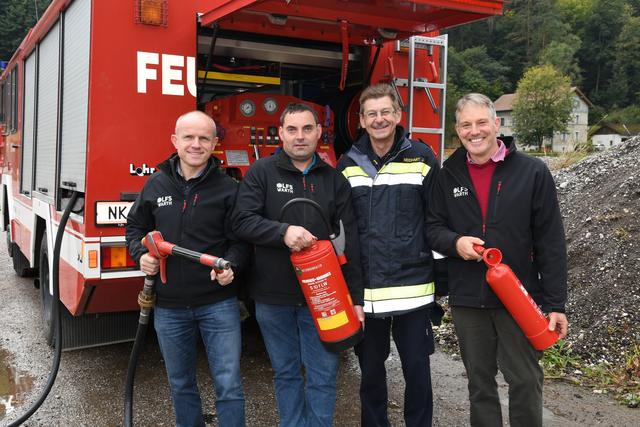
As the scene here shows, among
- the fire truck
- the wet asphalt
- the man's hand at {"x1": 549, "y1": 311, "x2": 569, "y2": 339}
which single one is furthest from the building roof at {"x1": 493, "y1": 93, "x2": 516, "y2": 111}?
the man's hand at {"x1": 549, "y1": 311, "x2": 569, "y2": 339}

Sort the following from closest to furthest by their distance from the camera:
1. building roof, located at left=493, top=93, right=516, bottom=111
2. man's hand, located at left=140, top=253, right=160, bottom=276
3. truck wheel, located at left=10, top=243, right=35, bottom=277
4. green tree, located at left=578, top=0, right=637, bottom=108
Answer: man's hand, located at left=140, top=253, right=160, bottom=276
truck wheel, located at left=10, top=243, right=35, bottom=277
building roof, located at left=493, top=93, right=516, bottom=111
green tree, located at left=578, top=0, right=637, bottom=108

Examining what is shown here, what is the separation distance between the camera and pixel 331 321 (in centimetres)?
269

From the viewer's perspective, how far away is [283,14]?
3766 millimetres

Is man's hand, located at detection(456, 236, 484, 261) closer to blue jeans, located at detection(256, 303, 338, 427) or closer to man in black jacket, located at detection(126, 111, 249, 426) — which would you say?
blue jeans, located at detection(256, 303, 338, 427)

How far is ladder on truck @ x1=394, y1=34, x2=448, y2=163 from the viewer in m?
4.72

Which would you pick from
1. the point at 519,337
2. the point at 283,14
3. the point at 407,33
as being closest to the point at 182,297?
the point at 519,337

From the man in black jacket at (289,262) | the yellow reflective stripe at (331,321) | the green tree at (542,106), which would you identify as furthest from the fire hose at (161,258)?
the green tree at (542,106)

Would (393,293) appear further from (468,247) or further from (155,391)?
(155,391)

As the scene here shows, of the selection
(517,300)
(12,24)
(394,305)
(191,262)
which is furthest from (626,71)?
(191,262)

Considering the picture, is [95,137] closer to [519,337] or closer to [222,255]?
[222,255]

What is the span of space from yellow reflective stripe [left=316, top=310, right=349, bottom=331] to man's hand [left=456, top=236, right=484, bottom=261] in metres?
0.60

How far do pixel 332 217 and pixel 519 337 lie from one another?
3.30 feet

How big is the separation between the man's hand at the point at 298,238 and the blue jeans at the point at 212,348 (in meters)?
0.55

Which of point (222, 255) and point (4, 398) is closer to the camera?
point (222, 255)
